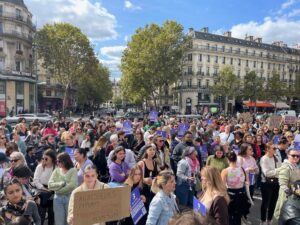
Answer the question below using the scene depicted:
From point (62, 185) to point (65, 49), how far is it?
4514 centimetres

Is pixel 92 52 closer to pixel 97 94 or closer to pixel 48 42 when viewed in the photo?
pixel 48 42

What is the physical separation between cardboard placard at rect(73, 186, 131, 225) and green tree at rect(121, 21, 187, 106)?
44.6 metres

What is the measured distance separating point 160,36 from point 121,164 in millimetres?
44190

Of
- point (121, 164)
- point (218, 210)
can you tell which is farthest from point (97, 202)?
point (121, 164)

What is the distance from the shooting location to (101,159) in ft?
24.1

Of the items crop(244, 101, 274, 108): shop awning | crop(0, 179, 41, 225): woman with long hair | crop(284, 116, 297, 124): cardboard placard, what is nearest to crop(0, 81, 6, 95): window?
crop(284, 116, 297, 124): cardboard placard

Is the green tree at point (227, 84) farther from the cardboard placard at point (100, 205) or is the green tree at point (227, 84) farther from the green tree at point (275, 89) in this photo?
the cardboard placard at point (100, 205)

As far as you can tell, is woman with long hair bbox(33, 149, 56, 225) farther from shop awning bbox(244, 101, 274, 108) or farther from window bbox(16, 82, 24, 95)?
shop awning bbox(244, 101, 274, 108)

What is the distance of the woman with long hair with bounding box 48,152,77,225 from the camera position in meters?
5.01

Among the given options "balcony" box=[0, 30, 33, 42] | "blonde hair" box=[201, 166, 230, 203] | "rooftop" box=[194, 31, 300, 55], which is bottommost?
"blonde hair" box=[201, 166, 230, 203]

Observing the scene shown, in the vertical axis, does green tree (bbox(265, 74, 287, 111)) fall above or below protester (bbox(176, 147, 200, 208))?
above

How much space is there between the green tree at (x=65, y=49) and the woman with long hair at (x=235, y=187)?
1776 inches

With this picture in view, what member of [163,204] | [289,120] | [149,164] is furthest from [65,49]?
[163,204]

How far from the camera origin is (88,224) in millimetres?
3207
